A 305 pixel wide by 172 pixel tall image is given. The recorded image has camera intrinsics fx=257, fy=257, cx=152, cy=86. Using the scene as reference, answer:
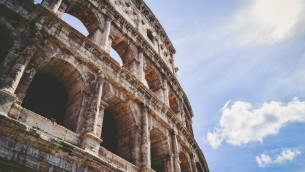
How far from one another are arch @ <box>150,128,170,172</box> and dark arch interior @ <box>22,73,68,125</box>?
3643 millimetres

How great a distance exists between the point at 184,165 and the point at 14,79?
8.25 m

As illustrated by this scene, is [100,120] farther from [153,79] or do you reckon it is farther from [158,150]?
[153,79]

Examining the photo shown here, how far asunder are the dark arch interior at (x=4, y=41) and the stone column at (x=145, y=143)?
15.8 ft

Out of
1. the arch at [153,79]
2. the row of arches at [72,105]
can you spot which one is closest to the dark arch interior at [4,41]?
the row of arches at [72,105]

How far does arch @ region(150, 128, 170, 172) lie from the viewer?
32.6 feet

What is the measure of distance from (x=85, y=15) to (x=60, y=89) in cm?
396

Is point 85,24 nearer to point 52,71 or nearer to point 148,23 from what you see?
point 52,71

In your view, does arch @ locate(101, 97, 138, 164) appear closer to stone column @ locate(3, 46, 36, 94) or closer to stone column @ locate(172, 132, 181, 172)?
stone column @ locate(172, 132, 181, 172)

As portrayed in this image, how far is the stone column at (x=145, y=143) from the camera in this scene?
8031 millimetres

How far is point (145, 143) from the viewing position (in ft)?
28.1

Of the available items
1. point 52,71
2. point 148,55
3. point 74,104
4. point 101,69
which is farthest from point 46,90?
point 148,55

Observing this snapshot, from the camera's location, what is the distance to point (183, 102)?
609 inches

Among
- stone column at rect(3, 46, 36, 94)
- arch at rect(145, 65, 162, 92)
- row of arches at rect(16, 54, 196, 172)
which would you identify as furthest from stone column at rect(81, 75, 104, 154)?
arch at rect(145, 65, 162, 92)

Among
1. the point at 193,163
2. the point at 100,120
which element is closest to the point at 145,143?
the point at 100,120
